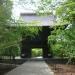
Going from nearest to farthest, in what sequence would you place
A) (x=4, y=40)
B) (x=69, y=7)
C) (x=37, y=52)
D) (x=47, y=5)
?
(x=69, y=7) → (x=47, y=5) → (x=4, y=40) → (x=37, y=52)

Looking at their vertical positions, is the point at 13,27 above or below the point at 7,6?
below

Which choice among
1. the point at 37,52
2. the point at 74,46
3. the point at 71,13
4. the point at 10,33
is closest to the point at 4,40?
the point at 10,33

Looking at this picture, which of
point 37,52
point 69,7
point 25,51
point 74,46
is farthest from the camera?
point 37,52

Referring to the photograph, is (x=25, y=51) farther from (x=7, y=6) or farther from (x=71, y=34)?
(x=71, y=34)

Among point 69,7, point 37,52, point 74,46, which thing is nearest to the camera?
point 69,7

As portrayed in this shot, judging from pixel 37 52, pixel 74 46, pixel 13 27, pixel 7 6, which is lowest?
pixel 37 52

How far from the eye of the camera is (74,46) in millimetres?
8055

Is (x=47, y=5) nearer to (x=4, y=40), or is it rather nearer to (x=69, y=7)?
(x=69, y=7)

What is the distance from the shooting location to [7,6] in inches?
422

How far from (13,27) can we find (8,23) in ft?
3.51

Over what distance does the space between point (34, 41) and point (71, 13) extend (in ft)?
101

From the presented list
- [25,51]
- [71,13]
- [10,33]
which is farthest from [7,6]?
[25,51]

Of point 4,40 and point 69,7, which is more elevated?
point 69,7

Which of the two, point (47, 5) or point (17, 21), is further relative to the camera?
point (17, 21)
